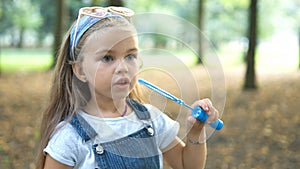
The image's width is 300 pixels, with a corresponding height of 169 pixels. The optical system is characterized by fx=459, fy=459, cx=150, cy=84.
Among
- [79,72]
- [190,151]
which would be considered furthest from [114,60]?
[190,151]

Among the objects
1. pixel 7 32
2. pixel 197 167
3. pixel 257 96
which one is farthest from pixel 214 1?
pixel 197 167

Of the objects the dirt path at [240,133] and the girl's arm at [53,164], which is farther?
the dirt path at [240,133]

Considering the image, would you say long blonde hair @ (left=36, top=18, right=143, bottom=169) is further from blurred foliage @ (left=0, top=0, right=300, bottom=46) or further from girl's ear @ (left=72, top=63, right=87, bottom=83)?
blurred foliage @ (left=0, top=0, right=300, bottom=46)

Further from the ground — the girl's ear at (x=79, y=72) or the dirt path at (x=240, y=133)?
the girl's ear at (x=79, y=72)

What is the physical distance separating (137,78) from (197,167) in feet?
1.93

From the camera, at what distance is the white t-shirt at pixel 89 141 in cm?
185

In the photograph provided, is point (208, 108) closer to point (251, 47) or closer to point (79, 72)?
point (79, 72)

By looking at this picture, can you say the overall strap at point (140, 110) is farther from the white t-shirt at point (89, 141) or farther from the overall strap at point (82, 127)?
the overall strap at point (82, 127)

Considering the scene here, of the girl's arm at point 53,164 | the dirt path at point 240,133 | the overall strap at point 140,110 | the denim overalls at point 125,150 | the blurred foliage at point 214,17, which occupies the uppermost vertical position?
the blurred foliage at point 214,17

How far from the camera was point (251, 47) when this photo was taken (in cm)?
1216

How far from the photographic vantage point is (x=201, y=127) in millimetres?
1932

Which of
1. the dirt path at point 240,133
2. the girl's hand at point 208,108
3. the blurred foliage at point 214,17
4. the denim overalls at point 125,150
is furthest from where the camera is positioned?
the blurred foliage at point 214,17

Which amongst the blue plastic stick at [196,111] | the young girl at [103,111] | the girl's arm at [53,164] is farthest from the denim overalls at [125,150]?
the blue plastic stick at [196,111]

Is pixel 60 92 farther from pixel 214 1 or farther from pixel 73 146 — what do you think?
pixel 214 1
